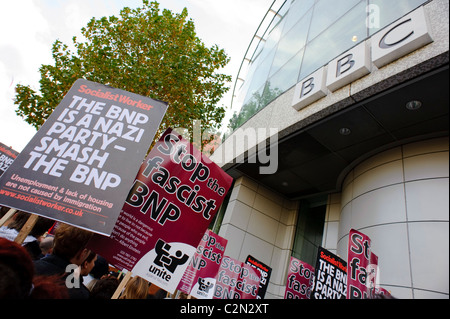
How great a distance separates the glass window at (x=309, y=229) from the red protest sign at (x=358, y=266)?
199 inches

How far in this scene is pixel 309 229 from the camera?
908 cm

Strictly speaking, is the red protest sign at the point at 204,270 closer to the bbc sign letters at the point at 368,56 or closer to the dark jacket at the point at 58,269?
the dark jacket at the point at 58,269

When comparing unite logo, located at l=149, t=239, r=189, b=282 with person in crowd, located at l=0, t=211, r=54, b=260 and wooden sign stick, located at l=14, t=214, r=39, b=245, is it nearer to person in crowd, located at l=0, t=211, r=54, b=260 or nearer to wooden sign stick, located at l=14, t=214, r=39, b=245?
wooden sign stick, located at l=14, t=214, r=39, b=245

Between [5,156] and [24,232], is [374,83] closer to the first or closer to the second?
[24,232]

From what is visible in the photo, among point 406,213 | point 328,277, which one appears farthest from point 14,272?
point 328,277

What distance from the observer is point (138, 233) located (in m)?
2.86

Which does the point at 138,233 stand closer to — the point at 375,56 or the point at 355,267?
the point at 355,267

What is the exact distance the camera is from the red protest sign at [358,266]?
3.27m

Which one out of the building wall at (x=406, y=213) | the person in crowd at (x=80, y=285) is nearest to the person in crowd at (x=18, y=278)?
the person in crowd at (x=80, y=285)

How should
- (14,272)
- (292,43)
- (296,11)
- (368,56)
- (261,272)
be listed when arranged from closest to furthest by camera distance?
(14,272) < (368,56) < (261,272) < (292,43) < (296,11)

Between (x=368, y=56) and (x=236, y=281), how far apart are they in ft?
19.5

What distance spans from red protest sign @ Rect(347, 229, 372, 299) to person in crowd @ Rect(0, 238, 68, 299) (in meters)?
3.31

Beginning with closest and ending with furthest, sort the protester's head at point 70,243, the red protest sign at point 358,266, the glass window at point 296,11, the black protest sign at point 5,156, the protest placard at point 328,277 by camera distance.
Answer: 1. the protester's head at point 70,243
2. the red protest sign at point 358,266
3. the protest placard at point 328,277
4. the black protest sign at point 5,156
5. the glass window at point 296,11
